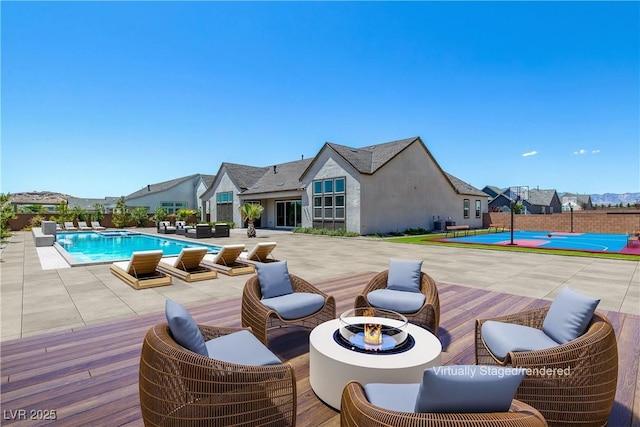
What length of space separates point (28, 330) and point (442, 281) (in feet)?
28.3

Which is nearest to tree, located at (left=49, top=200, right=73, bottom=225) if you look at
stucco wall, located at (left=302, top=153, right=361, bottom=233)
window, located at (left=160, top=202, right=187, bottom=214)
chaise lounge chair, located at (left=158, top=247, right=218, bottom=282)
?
window, located at (left=160, top=202, right=187, bottom=214)

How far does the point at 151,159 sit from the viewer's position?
111 feet

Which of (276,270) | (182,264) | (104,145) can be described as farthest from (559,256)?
(104,145)

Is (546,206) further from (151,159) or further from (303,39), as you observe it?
(151,159)

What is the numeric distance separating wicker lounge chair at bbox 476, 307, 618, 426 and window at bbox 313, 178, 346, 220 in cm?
2094

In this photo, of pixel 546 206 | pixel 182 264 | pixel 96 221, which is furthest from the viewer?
pixel 546 206

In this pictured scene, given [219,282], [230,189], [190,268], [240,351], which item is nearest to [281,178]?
[230,189]

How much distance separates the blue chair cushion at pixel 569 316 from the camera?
2.91 metres

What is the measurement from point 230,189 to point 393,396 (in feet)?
110

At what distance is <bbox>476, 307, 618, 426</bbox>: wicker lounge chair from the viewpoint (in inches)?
96.2

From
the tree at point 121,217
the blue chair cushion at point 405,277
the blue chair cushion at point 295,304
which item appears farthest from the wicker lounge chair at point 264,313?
the tree at point 121,217

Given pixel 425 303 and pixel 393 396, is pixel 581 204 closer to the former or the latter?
pixel 425 303

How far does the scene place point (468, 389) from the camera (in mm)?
1543

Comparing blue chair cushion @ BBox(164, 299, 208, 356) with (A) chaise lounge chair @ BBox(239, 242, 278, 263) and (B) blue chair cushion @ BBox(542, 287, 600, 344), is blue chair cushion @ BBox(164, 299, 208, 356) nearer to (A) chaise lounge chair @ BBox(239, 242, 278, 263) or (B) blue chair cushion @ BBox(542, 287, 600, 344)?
(B) blue chair cushion @ BBox(542, 287, 600, 344)
